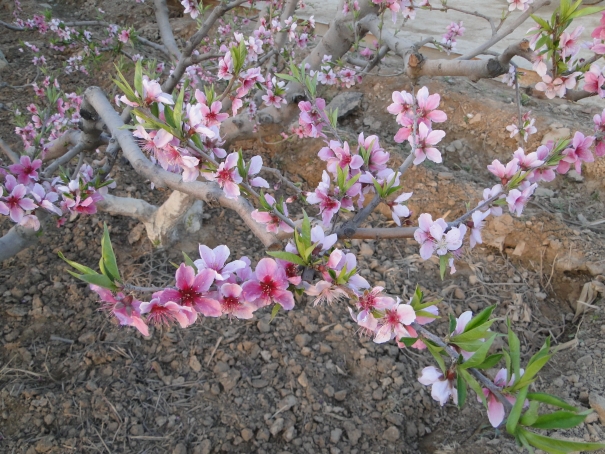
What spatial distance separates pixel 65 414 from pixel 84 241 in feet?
3.53

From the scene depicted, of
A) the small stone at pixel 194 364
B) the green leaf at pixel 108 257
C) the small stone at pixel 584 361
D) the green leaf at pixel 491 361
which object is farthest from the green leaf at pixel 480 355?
the small stone at pixel 584 361

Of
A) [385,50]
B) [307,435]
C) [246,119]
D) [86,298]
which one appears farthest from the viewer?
[246,119]

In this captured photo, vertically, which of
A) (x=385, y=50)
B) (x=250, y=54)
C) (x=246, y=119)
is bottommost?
(x=246, y=119)

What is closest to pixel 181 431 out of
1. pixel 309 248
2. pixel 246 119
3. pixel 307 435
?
pixel 307 435

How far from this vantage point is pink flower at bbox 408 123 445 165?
132 cm

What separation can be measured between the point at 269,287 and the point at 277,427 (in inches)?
43.5

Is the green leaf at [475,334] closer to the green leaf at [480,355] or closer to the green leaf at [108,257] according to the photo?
the green leaf at [480,355]

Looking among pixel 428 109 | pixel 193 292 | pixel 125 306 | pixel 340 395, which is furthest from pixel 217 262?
pixel 340 395

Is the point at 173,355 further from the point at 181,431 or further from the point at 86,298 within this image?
the point at 86,298

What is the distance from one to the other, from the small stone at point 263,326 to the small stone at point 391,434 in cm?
70

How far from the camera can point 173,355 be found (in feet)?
6.95

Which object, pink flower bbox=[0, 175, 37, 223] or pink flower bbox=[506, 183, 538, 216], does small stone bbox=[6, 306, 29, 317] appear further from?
pink flower bbox=[506, 183, 538, 216]

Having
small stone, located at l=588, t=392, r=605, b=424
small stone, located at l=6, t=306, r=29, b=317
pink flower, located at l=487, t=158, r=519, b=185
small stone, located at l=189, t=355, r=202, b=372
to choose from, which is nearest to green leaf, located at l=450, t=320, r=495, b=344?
pink flower, located at l=487, t=158, r=519, b=185

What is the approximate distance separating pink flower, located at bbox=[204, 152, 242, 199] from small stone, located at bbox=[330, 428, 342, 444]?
1.19 meters
